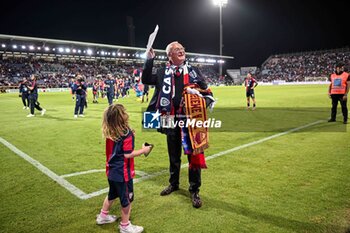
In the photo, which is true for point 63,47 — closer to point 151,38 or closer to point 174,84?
point 174,84

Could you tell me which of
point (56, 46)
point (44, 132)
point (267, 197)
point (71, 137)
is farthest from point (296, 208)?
point (56, 46)

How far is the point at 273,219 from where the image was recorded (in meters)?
3.42

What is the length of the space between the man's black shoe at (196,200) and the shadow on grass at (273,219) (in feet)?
0.26

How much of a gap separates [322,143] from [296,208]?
13.6ft

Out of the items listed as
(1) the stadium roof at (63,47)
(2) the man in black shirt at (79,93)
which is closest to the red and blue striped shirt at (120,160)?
(2) the man in black shirt at (79,93)

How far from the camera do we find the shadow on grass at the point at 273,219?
3.16m

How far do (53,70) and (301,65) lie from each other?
63869 mm

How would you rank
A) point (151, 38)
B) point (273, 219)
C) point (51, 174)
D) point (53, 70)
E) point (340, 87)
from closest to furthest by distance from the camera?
point (273, 219) → point (151, 38) → point (51, 174) → point (340, 87) → point (53, 70)

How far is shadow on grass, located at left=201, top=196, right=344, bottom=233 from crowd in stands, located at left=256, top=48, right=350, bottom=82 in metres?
65.9

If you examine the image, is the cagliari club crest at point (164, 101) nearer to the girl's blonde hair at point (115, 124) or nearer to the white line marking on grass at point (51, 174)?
the girl's blonde hair at point (115, 124)

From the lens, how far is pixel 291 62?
7781 cm

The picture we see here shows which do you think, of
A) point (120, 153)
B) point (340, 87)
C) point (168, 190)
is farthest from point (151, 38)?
point (340, 87)

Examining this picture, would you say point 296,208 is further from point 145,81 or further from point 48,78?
point 48,78

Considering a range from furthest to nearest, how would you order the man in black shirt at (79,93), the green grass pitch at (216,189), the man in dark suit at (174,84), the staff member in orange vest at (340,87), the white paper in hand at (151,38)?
the man in black shirt at (79,93) → the staff member in orange vest at (340,87) → the man in dark suit at (174,84) → the white paper in hand at (151,38) → the green grass pitch at (216,189)
